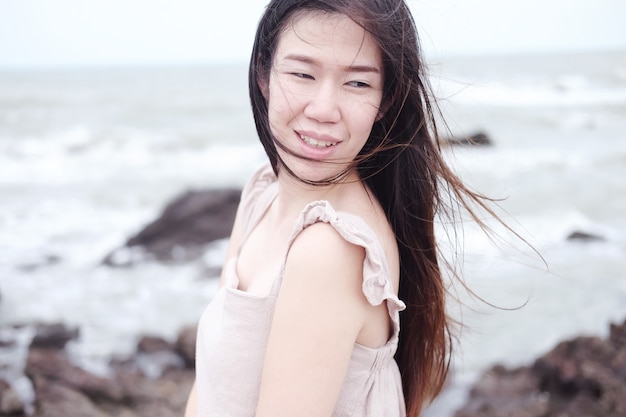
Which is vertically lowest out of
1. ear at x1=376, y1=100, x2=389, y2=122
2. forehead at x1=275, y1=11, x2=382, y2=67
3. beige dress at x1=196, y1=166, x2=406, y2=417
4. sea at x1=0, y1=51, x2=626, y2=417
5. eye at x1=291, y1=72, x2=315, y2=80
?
sea at x1=0, y1=51, x2=626, y2=417

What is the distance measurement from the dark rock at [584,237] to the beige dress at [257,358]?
299 inches

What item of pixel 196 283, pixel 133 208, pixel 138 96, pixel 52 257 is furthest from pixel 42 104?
pixel 196 283

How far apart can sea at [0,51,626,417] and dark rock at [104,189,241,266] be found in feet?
0.86

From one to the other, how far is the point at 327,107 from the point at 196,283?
6760 mm

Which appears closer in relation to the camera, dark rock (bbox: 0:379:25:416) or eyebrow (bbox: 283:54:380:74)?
eyebrow (bbox: 283:54:380:74)

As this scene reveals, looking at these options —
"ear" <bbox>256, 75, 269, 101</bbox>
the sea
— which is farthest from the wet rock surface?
"ear" <bbox>256, 75, 269, 101</bbox>

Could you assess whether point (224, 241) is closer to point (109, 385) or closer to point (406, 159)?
point (109, 385)

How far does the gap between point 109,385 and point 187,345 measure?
0.85 metres

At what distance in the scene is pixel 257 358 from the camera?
4.71 feet

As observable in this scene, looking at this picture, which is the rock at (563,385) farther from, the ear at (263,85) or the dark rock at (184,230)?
the dark rock at (184,230)

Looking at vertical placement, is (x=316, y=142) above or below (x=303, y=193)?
above

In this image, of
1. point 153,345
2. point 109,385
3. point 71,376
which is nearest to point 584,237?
point 153,345

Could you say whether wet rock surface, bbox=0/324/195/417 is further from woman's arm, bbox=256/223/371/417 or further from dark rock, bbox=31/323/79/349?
woman's arm, bbox=256/223/371/417

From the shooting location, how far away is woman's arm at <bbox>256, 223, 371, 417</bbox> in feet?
4.05
